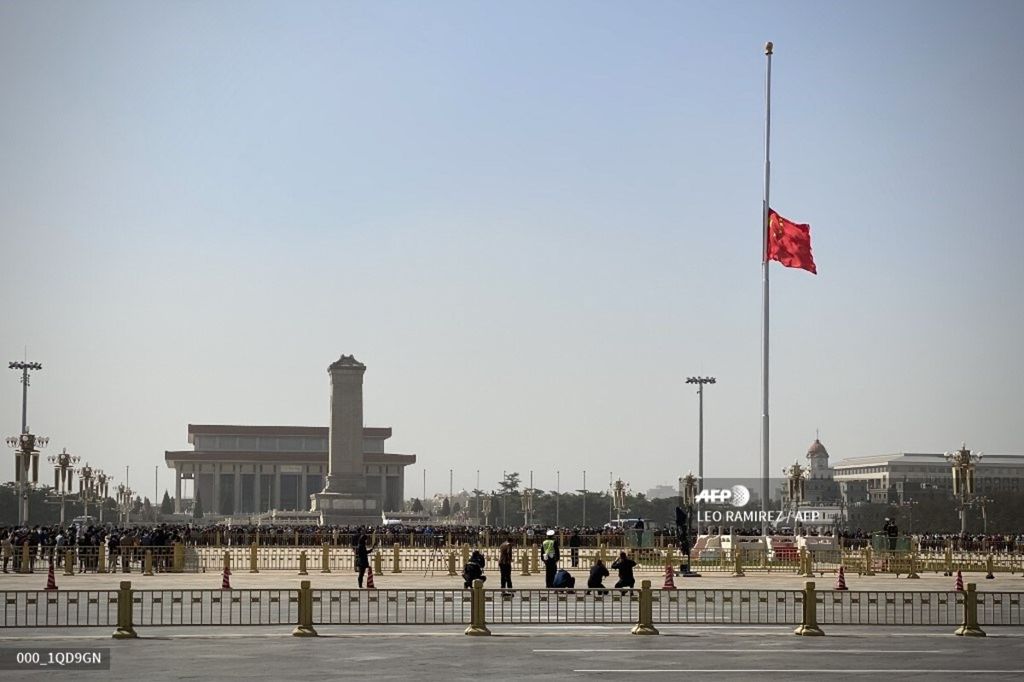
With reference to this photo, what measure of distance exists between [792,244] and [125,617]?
26.3 m

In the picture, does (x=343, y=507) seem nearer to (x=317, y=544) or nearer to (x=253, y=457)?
(x=253, y=457)

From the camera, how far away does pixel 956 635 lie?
2331 cm

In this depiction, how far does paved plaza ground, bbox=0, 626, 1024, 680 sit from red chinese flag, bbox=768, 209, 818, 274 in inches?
774

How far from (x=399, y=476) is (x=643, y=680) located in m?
174

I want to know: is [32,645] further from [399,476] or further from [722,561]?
[399,476]

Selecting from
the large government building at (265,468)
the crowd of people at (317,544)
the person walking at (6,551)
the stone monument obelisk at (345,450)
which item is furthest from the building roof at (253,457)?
the person walking at (6,551)

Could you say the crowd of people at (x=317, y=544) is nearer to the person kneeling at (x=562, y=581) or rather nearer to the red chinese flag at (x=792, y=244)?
the person kneeling at (x=562, y=581)

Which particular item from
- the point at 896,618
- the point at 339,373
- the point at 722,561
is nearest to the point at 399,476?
the point at 339,373

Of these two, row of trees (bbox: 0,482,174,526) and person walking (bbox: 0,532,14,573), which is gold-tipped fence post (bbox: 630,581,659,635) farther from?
row of trees (bbox: 0,482,174,526)

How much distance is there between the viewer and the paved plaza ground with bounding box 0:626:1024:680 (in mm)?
17969

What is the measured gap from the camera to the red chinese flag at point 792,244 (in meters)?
43.1

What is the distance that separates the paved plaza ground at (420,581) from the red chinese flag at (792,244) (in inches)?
363

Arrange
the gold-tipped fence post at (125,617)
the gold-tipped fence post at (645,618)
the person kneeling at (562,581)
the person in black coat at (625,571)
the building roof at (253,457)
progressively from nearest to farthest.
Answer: the gold-tipped fence post at (125,617) → the gold-tipped fence post at (645,618) → the person in black coat at (625,571) → the person kneeling at (562,581) → the building roof at (253,457)

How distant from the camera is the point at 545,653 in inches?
806
